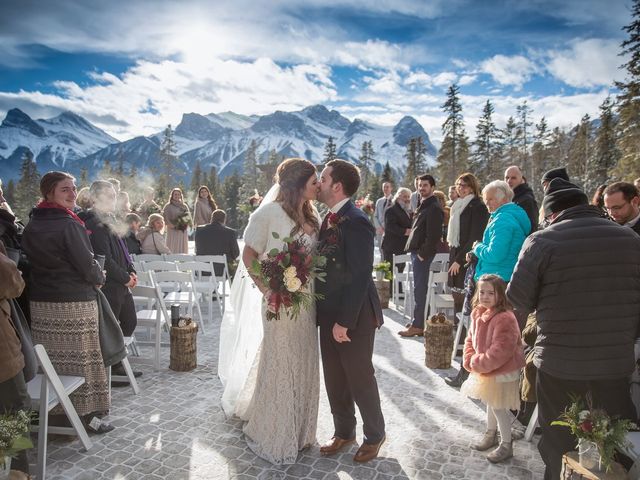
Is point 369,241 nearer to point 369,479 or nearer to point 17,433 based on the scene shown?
point 369,479

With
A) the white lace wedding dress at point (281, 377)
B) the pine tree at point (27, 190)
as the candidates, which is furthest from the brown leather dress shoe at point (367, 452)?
the pine tree at point (27, 190)

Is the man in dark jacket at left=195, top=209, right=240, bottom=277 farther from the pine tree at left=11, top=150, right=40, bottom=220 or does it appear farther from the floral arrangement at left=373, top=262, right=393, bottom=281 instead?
the pine tree at left=11, top=150, right=40, bottom=220

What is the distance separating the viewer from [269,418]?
3822 mm

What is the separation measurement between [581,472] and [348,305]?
178cm

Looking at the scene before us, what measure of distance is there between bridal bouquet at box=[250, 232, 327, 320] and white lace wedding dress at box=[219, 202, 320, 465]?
287 mm

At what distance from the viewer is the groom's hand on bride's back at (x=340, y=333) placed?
3529 mm

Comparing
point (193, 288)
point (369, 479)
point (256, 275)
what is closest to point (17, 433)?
point (256, 275)

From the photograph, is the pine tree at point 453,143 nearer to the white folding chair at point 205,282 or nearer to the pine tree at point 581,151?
the pine tree at point 581,151

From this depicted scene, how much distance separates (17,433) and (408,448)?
2.97 metres

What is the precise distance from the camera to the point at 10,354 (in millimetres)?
2949

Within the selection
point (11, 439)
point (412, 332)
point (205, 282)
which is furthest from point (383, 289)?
point (11, 439)

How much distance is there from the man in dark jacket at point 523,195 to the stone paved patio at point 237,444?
2634 millimetres

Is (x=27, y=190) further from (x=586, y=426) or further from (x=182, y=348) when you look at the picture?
(x=586, y=426)

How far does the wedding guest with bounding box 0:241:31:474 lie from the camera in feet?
9.41
